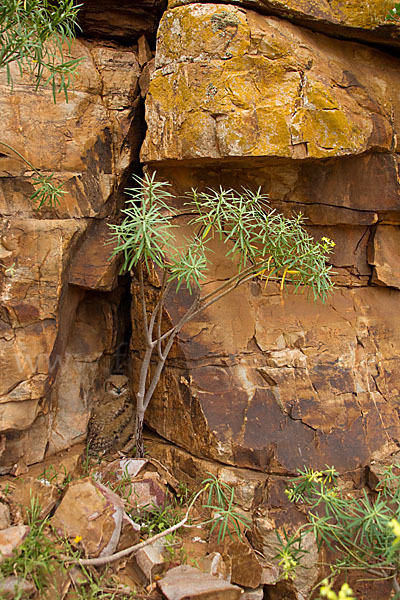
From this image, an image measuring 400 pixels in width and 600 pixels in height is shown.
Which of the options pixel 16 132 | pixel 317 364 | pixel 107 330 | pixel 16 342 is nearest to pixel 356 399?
pixel 317 364

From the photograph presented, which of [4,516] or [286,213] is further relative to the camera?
[286,213]

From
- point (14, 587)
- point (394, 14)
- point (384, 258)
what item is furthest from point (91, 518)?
point (394, 14)

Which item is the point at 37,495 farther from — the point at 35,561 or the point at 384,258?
the point at 384,258

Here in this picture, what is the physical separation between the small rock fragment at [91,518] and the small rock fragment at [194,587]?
40 centimetres

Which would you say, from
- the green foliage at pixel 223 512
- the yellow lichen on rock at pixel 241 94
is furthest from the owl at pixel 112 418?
the yellow lichen on rock at pixel 241 94

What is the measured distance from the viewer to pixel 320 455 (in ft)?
12.4

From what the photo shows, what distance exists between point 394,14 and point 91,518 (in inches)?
160

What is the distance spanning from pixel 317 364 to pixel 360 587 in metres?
1.60

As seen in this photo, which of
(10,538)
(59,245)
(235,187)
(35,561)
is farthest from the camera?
(235,187)

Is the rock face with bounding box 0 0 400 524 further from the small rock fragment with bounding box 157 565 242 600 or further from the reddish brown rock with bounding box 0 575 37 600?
the reddish brown rock with bounding box 0 575 37 600

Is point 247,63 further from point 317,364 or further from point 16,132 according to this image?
point 317,364

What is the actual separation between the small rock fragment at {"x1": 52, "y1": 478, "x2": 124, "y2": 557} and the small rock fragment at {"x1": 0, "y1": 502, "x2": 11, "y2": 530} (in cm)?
31

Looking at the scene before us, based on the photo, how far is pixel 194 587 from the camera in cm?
278

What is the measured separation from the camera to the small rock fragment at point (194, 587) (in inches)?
107
